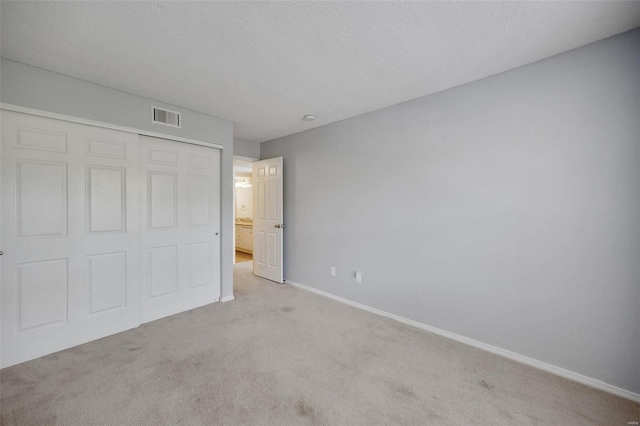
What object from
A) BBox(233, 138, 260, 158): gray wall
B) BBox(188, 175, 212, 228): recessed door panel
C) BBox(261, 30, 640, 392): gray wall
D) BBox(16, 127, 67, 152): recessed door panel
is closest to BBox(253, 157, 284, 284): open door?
BBox(233, 138, 260, 158): gray wall

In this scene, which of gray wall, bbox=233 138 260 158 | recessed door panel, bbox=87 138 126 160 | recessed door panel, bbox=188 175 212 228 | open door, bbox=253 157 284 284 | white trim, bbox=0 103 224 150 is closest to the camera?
white trim, bbox=0 103 224 150

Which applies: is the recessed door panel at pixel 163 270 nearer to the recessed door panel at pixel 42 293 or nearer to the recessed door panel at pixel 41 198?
the recessed door panel at pixel 42 293

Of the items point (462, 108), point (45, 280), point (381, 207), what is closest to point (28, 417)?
point (45, 280)

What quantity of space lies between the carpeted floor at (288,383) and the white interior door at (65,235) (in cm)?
24

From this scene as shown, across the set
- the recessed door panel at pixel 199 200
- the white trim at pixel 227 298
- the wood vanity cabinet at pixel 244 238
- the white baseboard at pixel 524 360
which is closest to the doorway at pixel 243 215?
the wood vanity cabinet at pixel 244 238

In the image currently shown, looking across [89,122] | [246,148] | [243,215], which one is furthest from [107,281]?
[243,215]

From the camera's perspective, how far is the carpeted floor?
1.65 metres

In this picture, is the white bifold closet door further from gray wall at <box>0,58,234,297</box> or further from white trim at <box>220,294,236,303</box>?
white trim at <box>220,294,236,303</box>

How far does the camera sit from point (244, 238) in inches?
281

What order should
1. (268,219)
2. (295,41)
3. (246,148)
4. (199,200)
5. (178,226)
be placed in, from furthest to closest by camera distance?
(246,148) < (268,219) < (199,200) < (178,226) < (295,41)

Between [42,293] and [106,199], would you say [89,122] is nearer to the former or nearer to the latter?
[106,199]

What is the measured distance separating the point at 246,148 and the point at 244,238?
3194mm

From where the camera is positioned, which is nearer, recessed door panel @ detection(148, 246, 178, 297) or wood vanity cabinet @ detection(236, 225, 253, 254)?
recessed door panel @ detection(148, 246, 178, 297)

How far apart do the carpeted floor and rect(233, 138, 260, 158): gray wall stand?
293cm
